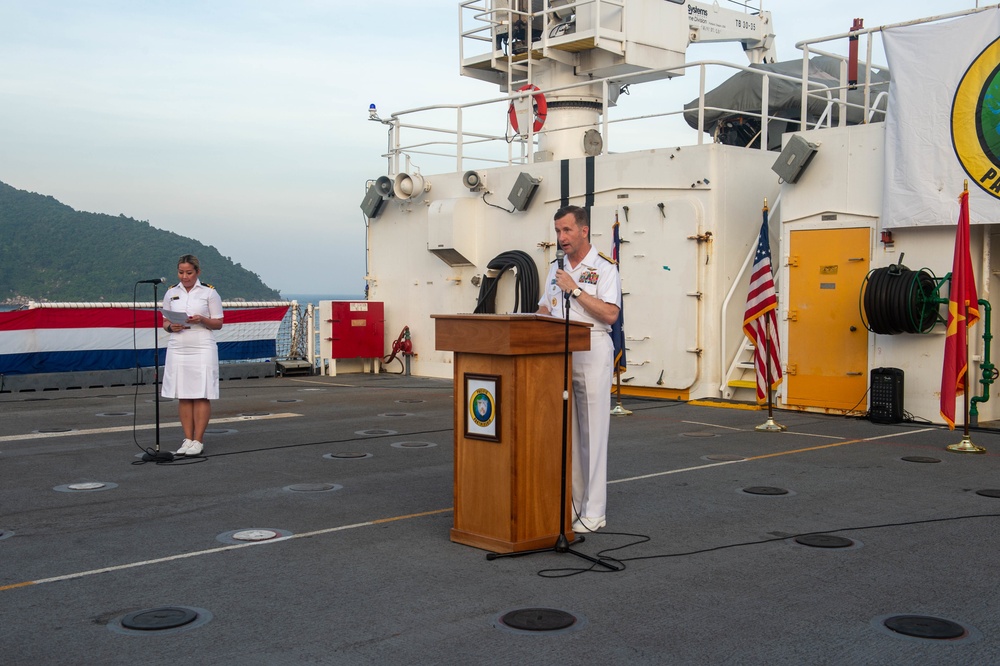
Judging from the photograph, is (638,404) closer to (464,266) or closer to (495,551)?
(464,266)

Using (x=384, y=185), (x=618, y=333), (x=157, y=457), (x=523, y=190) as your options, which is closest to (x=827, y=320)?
(x=618, y=333)

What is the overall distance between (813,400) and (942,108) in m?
3.84

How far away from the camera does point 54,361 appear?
15.9 m

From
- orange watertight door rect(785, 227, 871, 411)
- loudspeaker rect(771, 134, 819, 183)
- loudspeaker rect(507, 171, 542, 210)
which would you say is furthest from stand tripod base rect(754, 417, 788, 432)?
loudspeaker rect(507, 171, 542, 210)

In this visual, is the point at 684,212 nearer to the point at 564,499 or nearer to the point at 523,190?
the point at 523,190

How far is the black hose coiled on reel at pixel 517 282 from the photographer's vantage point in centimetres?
1582

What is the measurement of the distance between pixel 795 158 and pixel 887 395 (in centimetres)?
321

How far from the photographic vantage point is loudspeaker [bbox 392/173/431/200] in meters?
18.2

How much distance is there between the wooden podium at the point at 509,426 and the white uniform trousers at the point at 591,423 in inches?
6.7

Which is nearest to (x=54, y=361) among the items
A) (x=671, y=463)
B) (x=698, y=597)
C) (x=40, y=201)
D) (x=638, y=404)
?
(x=638, y=404)

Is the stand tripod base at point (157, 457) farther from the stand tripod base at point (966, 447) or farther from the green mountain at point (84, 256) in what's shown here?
the green mountain at point (84, 256)

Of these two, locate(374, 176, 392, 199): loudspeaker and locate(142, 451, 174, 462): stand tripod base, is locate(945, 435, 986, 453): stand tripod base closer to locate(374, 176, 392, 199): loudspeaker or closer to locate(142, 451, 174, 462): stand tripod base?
locate(142, 451, 174, 462): stand tripod base

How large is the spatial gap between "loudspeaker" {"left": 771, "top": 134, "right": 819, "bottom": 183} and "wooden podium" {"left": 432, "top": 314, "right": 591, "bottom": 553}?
7.54 m

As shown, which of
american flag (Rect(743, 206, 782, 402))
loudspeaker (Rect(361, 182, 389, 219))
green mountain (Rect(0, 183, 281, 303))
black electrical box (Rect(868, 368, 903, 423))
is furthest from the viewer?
green mountain (Rect(0, 183, 281, 303))
